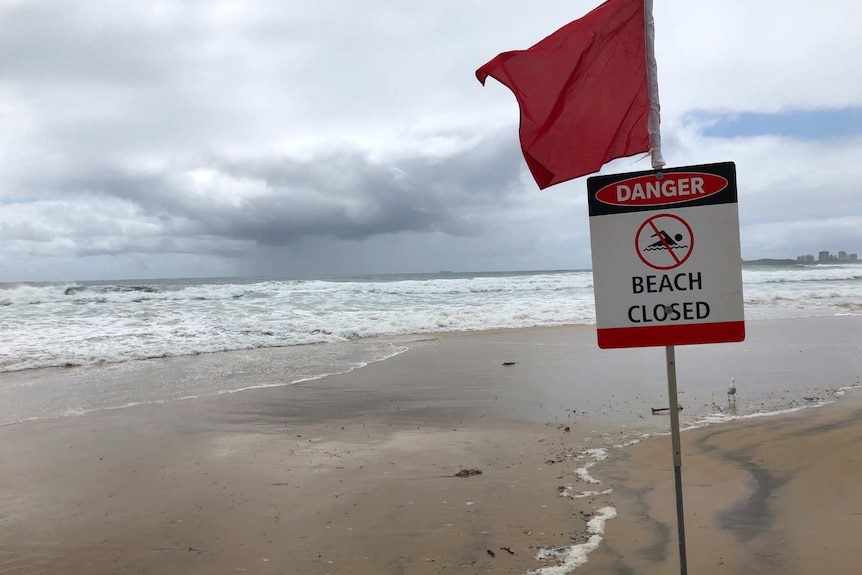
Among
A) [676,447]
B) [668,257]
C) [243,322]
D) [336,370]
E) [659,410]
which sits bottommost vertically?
[659,410]

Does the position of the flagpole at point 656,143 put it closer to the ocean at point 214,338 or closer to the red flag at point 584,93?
the red flag at point 584,93

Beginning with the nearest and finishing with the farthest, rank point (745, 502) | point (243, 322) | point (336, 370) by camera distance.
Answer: point (745, 502)
point (336, 370)
point (243, 322)

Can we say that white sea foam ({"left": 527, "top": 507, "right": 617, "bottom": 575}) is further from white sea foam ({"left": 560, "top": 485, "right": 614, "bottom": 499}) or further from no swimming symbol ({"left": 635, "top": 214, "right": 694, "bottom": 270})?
no swimming symbol ({"left": 635, "top": 214, "right": 694, "bottom": 270})

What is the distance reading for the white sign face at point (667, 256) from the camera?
9.50 feet

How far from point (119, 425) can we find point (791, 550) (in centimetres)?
755

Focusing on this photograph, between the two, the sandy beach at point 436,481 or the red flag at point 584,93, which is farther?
the sandy beach at point 436,481

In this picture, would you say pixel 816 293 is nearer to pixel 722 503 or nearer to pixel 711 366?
pixel 711 366

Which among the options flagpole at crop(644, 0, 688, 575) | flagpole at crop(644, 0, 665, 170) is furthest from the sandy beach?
flagpole at crop(644, 0, 665, 170)

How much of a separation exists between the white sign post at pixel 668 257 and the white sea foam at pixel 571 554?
3.05 ft

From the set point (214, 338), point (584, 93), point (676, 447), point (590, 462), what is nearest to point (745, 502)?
point (590, 462)

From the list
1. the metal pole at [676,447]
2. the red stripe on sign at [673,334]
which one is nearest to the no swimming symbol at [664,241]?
the red stripe on sign at [673,334]

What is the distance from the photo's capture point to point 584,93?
3854mm

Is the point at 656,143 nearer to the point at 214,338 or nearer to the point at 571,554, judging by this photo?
the point at 571,554

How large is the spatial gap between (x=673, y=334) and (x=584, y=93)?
1.72 m
